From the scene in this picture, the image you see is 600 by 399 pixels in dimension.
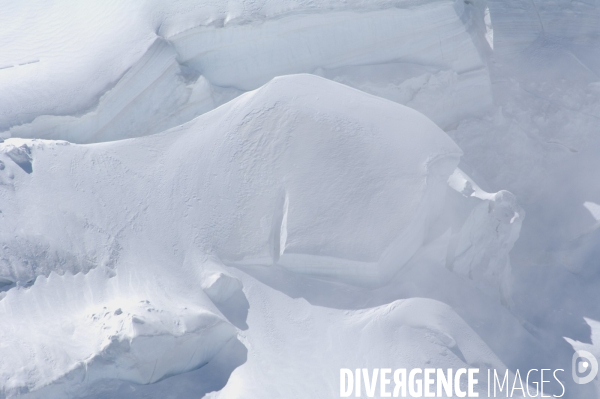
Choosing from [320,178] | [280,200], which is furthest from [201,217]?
[320,178]

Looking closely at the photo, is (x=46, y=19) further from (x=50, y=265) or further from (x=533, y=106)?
(x=533, y=106)

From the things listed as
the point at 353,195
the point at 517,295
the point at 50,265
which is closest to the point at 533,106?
the point at 517,295

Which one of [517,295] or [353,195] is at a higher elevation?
[353,195]

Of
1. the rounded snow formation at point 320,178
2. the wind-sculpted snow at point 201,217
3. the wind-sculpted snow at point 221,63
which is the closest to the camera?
the wind-sculpted snow at point 201,217

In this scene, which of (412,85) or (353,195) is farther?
(412,85)

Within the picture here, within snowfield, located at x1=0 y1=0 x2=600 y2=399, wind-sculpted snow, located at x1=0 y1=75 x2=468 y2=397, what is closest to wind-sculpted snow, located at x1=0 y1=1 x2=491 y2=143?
snowfield, located at x1=0 y1=0 x2=600 y2=399

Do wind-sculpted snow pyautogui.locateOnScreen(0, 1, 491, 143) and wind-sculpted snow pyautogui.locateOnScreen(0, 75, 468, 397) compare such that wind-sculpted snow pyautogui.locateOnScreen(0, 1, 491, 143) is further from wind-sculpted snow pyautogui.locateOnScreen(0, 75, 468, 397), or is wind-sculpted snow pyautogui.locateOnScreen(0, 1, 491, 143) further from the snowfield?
wind-sculpted snow pyautogui.locateOnScreen(0, 75, 468, 397)

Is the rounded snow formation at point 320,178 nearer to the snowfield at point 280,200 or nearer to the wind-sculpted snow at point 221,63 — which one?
the snowfield at point 280,200

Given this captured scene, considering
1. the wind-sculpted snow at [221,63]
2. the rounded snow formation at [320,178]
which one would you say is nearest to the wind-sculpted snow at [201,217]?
the rounded snow formation at [320,178]
